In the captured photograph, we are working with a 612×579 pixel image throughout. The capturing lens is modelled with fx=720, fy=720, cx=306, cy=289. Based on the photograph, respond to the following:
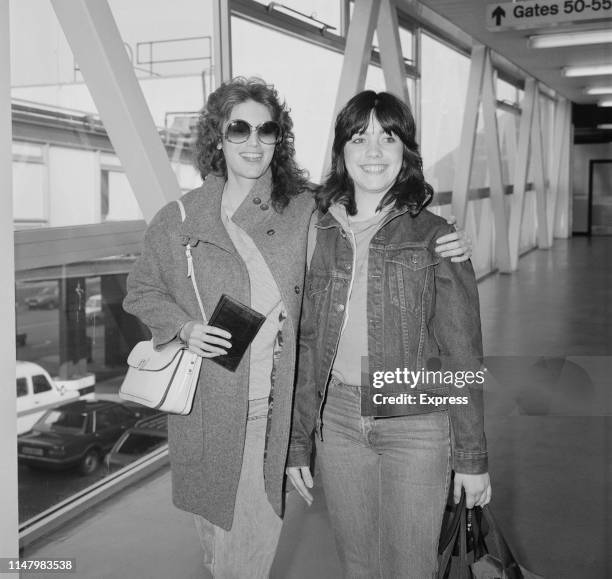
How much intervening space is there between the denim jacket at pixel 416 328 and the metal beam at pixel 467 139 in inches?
356

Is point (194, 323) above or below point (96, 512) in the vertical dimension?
above

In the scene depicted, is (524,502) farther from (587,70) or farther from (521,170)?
(521,170)

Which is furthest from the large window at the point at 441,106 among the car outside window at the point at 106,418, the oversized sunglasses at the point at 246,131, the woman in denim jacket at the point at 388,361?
the woman in denim jacket at the point at 388,361

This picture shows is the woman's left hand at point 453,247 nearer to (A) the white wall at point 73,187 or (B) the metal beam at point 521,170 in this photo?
(A) the white wall at point 73,187

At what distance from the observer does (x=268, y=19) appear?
205 inches

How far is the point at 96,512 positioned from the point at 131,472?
507mm

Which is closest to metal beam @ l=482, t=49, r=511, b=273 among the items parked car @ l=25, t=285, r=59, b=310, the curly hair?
parked car @ l=25, t=285, r=59, b=310

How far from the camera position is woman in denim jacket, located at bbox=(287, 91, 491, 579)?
71.8 inches

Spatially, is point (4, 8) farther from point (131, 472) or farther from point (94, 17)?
point (131, 472)

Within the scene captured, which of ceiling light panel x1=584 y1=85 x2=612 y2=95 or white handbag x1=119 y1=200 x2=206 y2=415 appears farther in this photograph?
ceiling light panel x1=584 y1=85 x2=612 y2=95

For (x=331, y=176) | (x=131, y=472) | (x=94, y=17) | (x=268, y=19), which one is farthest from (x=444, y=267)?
(x=268, y=19)

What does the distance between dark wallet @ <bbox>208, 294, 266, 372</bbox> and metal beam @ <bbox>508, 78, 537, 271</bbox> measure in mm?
12586

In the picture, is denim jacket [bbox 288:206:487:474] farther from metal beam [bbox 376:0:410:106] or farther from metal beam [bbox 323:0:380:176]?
metal beam [bbox 376:0:410:106]

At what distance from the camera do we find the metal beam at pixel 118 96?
308cm
